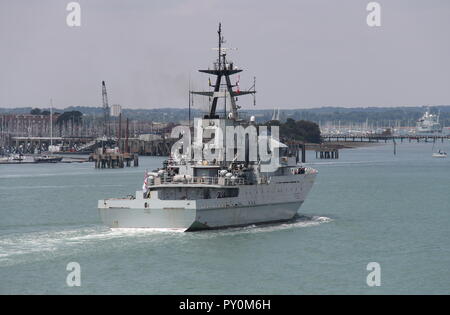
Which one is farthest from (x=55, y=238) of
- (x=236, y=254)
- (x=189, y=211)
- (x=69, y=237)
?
(x=236, y=254)

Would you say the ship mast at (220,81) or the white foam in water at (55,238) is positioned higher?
the ship mast at (220,81)

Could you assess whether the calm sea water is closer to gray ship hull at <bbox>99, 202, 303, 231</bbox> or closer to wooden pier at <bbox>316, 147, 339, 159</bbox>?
gray ship hull at <bbox>99, 202, 303, 231</bbox>

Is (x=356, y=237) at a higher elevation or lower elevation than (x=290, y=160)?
lower

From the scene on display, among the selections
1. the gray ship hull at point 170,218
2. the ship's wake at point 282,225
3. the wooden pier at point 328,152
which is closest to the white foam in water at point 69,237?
the ship's wake at point 282,225

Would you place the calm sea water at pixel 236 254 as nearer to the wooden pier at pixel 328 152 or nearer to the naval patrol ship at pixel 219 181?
the naval patrol ship at pixel 219 181

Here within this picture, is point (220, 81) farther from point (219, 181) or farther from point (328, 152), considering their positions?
point (328, 152)

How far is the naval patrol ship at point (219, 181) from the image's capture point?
148 feet

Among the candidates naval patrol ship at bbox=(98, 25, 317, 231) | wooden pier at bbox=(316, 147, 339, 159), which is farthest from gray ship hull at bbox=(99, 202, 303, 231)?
wooden pier at bbox=(316, 147, 339, 159)

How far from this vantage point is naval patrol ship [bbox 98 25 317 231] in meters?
45.1

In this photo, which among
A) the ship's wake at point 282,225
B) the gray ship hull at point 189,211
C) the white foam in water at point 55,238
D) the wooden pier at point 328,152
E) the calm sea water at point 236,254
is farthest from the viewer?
the wooden pier at point 328,152

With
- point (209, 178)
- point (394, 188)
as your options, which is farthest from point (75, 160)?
point (209, 178)
